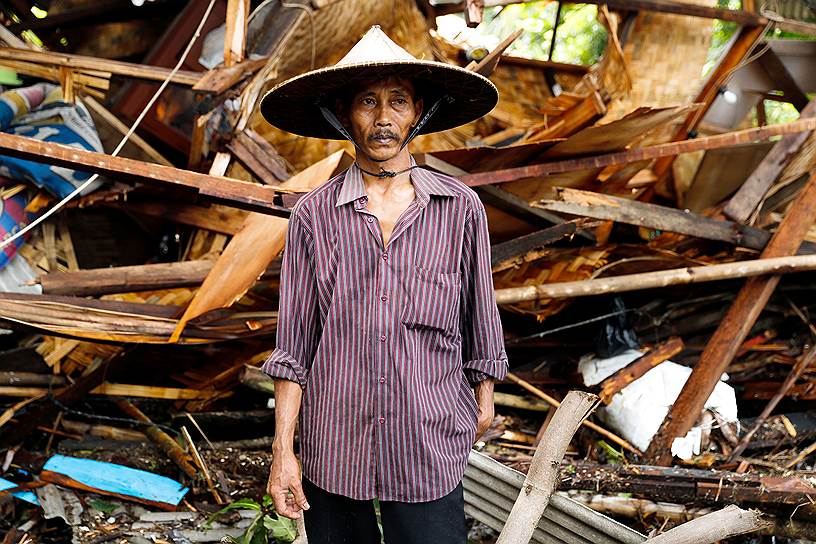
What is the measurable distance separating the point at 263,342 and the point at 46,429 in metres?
1.28

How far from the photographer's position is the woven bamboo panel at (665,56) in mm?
5957

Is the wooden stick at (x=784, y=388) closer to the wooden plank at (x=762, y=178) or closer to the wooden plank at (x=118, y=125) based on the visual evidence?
the wooden plank at (x=762, y=178)

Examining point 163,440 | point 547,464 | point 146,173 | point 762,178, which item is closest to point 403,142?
point 547,464

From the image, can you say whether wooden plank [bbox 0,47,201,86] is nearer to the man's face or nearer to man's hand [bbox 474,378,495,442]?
the man's face

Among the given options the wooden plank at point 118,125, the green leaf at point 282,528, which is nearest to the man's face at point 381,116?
the green leaf at point 282,528

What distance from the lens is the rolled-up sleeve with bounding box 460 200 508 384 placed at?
218 centimetres

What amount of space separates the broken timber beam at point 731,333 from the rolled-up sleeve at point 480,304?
2.04 meters

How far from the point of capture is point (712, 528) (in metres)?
2.43

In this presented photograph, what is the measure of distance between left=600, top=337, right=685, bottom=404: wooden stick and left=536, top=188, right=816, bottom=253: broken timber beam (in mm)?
647

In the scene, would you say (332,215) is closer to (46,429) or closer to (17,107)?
(46,429)

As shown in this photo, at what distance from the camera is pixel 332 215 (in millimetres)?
2102

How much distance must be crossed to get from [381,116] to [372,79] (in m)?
0.10

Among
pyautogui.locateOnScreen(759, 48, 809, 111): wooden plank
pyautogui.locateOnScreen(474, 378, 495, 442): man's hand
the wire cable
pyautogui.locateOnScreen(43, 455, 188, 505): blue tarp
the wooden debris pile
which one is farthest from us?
pyautogui.locateOnScreen(759, 48, 809, 111): wooden plank

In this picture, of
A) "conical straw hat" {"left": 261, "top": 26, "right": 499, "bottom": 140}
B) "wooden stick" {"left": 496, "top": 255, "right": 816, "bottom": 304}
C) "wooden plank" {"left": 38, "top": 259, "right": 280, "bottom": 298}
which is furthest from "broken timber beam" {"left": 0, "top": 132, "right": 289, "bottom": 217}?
"wooden stick" {"left": 496, "top": 255, "right": 816, "bottom": 304}
